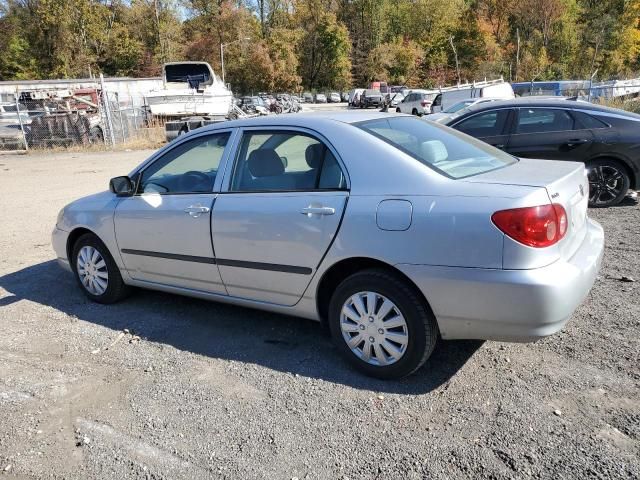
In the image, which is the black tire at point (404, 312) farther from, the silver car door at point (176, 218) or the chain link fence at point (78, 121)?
the chain link fence at point (78, 121)

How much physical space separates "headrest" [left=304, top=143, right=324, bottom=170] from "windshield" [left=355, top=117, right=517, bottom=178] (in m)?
0.30

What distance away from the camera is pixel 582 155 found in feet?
24.7

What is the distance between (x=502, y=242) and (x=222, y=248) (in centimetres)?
195

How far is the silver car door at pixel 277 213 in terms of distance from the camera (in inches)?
135

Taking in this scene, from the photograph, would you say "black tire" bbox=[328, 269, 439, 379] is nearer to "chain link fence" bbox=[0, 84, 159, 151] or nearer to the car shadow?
the car shadow

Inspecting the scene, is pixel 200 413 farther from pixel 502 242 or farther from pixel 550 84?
pixel 550 84

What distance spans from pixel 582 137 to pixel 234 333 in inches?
230

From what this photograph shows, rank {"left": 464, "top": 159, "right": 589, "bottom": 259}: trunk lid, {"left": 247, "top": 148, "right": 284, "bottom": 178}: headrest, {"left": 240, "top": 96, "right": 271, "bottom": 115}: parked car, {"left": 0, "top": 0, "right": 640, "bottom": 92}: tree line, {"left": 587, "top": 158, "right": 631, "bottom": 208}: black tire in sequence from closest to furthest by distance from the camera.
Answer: {"left": 464, "top": 159, "right": 589, "bottom": 259}: trunk lid, {"left": 247, "top": 148, "right": 284, "bottom": 178}: headrest, {"left": 587, "top": 158, "right": 631, "bottom": 208}: black tire, {"left": 240, "top": 96, "right": 271, "bottom": 115}: parked car, {"left": 0, "top": 0, "right": 640, "bottom": 92}: tree line

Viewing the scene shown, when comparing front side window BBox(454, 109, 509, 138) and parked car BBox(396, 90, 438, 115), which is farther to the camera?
parked car BBox(396, 90, 438, 115)

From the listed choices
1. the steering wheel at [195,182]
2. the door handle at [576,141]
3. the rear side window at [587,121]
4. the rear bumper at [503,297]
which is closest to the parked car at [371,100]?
the rear side window at [587,121]

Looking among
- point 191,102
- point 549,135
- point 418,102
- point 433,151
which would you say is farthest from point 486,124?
point 418,102

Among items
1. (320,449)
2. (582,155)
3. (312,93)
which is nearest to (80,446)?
(320,449)

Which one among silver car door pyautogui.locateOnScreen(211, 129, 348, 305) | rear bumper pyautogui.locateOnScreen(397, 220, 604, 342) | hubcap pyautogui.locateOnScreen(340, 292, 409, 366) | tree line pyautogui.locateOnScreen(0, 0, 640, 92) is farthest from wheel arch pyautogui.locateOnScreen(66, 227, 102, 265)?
tree line pyautogui.locateOnScreen(0, 0, 640, 92)

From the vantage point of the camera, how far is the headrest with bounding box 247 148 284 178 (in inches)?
154
